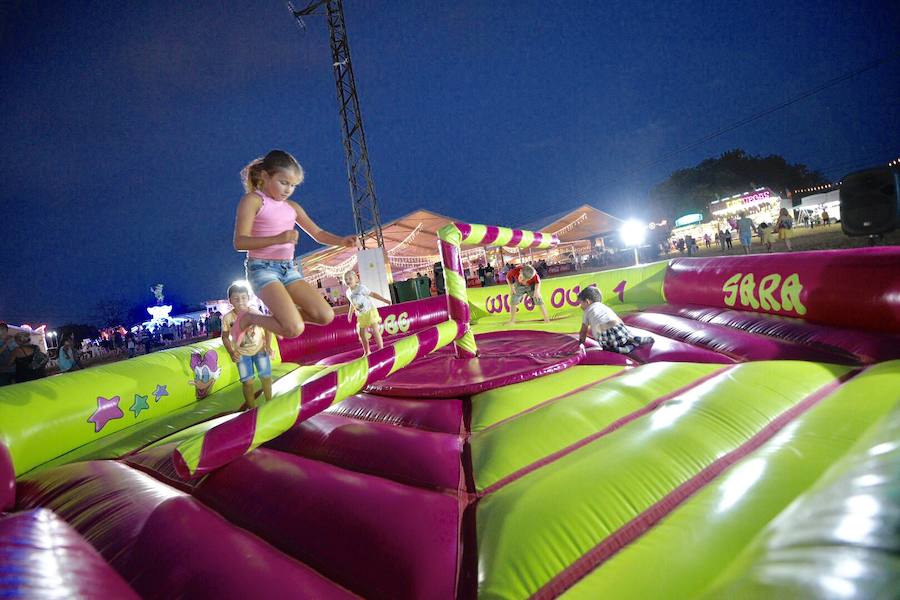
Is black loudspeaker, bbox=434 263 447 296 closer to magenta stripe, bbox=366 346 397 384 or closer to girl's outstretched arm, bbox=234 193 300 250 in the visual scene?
magenta stripe, bbox=366 346 397 384

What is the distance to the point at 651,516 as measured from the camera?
4.48ft

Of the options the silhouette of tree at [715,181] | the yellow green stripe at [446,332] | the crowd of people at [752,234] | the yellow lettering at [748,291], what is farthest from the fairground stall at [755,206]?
the yellow green stripe at [446,332]

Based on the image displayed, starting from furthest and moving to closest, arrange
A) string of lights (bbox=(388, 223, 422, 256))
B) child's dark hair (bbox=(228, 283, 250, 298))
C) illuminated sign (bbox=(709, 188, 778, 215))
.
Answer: illuminated sign (bbox=(709, 188, 778, 215)) → string of lights (bbox=(388, 223, 422, 256)) → child's dark hair (bbox=(228, 283, 250, 298))

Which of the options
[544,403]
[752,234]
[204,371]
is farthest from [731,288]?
[752,234]

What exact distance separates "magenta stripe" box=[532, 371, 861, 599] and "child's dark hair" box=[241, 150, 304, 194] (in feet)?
7.56

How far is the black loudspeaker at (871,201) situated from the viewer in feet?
6.82

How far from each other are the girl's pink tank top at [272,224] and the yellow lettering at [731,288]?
389 centimetres

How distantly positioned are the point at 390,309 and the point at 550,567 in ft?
18.3

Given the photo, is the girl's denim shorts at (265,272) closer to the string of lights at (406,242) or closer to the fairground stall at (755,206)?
the string of lights at (406,242)

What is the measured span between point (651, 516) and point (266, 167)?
2531 millimetres

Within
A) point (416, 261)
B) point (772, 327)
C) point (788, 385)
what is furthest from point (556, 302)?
point (416, 261)

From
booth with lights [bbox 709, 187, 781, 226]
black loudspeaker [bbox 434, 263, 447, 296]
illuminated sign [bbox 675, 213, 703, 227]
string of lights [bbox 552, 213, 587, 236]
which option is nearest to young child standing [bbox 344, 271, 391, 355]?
black loudspeaker [bbox 434, 263, 447, 296]

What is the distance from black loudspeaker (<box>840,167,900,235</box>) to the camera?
2078mm

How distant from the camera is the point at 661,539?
1.22 m
